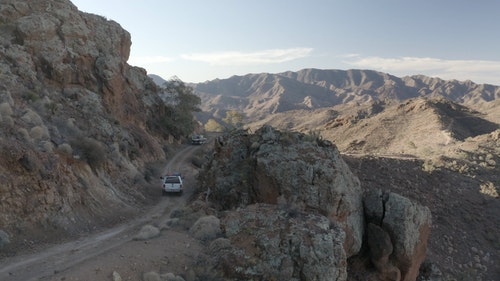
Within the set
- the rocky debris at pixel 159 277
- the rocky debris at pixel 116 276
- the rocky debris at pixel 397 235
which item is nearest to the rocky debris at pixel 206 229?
the rocky debris at pixel 159 277

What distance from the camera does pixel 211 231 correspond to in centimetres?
1319

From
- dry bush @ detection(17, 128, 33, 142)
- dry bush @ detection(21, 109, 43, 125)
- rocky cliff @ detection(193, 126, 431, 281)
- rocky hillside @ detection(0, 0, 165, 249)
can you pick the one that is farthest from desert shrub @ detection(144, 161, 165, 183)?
dry bush @ detection(17, 128, 33, 142)

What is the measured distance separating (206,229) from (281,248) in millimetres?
3269

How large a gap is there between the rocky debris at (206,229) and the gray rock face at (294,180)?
2.28 metres

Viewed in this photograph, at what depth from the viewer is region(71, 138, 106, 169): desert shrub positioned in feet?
66.3

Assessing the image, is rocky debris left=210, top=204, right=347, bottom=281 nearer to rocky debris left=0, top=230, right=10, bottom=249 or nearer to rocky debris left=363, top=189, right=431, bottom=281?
rocky debris left=363, top=189, right=431, bottom=281

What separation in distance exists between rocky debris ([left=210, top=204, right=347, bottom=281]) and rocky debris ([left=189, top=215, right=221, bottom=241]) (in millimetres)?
721

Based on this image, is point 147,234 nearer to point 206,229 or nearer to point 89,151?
point 206,229

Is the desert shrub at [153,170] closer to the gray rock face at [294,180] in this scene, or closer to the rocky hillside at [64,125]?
the rocky hillside at [64,125]

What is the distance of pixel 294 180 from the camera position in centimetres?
1505

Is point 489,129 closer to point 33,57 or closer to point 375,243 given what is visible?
point 375,243

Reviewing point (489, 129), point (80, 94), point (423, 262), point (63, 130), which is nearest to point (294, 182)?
point (423, 262)

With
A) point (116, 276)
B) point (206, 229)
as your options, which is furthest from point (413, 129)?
point (116, 276)

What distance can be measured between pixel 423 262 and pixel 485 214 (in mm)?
9167
